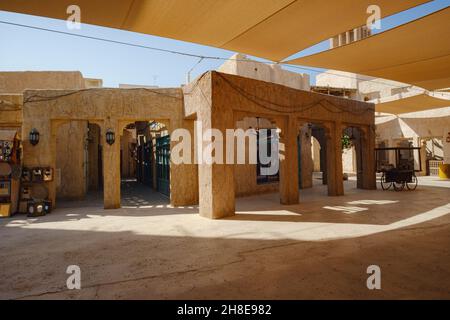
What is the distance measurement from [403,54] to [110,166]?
30.5ft

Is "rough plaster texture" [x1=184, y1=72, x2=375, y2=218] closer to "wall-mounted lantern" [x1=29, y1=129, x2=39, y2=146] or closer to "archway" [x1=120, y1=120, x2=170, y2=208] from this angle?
"archway" [x1=120, y1=120, x2=170, y2=208]

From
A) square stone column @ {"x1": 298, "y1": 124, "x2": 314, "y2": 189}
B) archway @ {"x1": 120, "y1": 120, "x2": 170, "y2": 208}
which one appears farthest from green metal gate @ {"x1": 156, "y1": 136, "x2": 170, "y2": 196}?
square stone column @ {"x1": 298, "y1": 124, "x2": 314, "y2": 189}

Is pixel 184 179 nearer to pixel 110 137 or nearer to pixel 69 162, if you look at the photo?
pixel 110 137

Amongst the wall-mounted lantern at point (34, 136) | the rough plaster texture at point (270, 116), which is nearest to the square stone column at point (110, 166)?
the wall-mounted lantern at point (34, 136)

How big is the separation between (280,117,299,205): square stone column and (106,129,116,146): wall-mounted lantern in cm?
613

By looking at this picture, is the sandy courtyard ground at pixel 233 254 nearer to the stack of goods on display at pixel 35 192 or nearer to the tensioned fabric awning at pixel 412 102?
the stack of goods on display at pixel 35 192

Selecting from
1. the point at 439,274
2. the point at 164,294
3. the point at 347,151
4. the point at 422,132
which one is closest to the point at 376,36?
the point at 439,274

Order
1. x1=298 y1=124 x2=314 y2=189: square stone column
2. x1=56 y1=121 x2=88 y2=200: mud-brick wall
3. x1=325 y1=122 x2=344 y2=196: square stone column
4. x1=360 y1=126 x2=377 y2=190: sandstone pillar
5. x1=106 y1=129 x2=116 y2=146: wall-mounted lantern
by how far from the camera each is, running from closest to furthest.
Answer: x1=106 y1=129 x2=116 y2=146: wall-mounted lantern
x1=325 y1=122 x2=344 y2=196: square stone column
x1=56 y1=121 x2=88 y2=200: mud-brick wall
x1=360 y1=126 x2=377 y2=190: sandstone pillar
x1=298 y1=124 x2=314 y2=189: square stone column

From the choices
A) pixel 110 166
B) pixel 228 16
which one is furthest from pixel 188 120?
pixel 228 16

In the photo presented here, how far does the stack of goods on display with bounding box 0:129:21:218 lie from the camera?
8600mm

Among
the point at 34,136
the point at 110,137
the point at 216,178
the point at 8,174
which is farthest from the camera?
the point at 110,137

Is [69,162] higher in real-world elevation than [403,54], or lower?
lower

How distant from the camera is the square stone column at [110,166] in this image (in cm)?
957

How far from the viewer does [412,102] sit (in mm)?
15086
